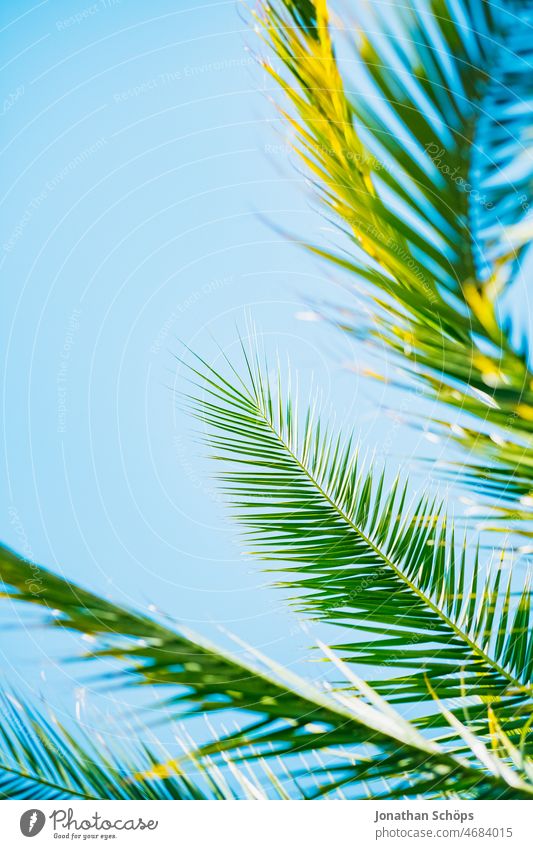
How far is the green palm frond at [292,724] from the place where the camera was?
93 cm

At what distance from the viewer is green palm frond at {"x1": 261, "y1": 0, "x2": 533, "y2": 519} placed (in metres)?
0.95

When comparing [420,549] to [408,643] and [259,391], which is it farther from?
[259,391]

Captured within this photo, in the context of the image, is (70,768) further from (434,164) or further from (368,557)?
(434,164)

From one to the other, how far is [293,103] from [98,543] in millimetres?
639

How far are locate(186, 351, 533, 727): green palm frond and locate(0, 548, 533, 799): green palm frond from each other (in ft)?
0.18

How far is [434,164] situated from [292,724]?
0.71 metres

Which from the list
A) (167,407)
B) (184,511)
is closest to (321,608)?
(184,511)

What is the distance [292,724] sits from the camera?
93 cm

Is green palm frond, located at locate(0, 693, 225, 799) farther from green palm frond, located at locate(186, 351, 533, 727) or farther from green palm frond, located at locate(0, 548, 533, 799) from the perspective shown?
green palm frond, located at locate(186, 351, 533, 727)
